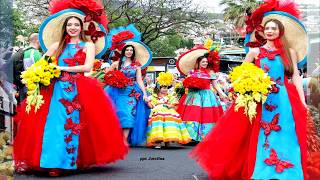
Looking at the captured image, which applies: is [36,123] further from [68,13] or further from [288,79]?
[288,79]

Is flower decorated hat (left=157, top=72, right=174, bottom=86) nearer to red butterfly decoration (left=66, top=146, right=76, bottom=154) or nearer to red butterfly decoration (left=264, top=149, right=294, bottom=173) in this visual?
red butterfly decoration (left=66, top=146, right=76, bottom=154)

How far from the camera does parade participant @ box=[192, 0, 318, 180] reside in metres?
5.99

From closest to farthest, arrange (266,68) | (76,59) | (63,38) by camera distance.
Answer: (266,68)
(76,59)
(63,38)

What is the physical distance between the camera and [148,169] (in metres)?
7.81

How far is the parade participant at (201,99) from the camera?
1139cm

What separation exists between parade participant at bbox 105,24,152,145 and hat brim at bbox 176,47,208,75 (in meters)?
1.21

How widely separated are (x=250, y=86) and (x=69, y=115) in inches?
92.8

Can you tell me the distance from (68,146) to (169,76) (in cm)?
515

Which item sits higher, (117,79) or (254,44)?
(254,44)

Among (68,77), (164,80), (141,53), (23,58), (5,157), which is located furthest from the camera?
(164,80)

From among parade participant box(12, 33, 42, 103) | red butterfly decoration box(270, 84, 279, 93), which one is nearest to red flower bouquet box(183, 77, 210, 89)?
parade participant box(12, 33, 42, 103)

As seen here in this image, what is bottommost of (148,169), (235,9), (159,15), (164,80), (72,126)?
(148,169)

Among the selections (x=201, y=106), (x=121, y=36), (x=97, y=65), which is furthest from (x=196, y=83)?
Result: (x=97, y=65)

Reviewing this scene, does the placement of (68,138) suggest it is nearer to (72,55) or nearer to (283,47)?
(72,55)
